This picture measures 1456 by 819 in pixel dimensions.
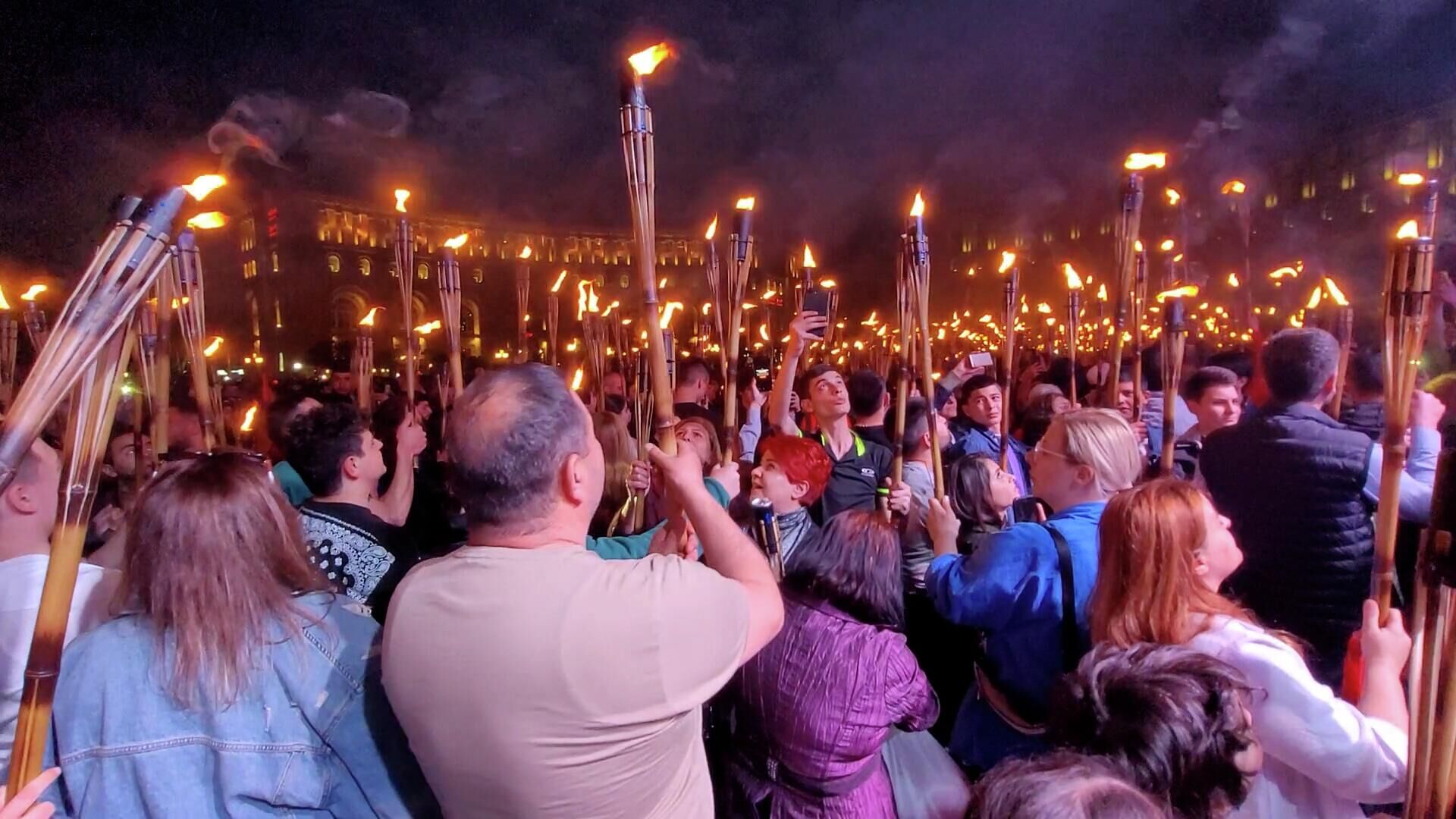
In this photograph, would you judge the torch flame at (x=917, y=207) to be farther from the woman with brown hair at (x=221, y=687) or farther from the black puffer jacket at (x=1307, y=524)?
the woman with brown hair at (x=221, y=687)

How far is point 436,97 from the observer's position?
1566cm

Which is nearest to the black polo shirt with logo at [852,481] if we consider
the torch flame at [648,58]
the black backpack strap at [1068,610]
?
the black backpack strap at [1068,610]

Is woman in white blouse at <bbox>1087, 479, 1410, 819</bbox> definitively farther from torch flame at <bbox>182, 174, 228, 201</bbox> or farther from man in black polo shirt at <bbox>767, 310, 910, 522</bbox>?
man in black polo shirt at <bbox>767, 310, 910, 522</bbox>

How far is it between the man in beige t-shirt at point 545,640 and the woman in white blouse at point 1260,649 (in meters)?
0.92

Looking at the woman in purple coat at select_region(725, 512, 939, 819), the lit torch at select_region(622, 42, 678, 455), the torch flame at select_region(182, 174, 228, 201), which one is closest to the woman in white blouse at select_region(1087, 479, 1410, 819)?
the woman in purple coat at select_region(725, 512, 939, 819)

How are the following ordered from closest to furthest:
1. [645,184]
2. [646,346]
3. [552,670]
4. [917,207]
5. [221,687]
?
[552,670] → [221,687] → [645,184] → [646,346] → [917,207]

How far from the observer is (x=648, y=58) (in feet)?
6.50

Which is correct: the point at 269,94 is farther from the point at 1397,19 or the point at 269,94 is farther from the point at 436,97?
the point at 1397,19

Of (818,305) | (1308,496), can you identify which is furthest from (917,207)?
(1308,496)

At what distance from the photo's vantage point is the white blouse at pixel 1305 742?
155 centimetres

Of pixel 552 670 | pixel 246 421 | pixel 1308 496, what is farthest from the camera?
pixel 246 421

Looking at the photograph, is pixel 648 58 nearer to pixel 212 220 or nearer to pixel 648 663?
pixel 212 220

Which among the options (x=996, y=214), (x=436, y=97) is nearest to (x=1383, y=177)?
(x=996, y=214)

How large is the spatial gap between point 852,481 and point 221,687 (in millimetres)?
3385
